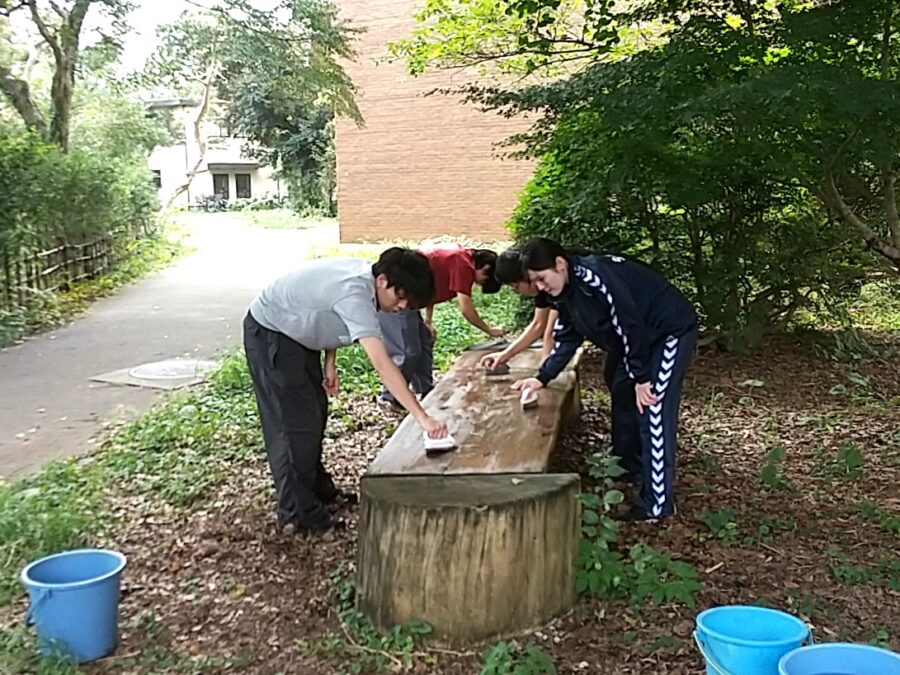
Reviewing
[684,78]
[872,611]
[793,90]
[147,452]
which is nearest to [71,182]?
[147,452]

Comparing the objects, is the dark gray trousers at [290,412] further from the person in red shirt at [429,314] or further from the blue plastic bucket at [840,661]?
the blue plastic bucket at [840,661]

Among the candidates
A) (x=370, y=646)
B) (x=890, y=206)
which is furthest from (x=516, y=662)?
(x=890, y=206)

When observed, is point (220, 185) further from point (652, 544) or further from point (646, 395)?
point (652, 544)

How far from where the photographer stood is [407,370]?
611cm

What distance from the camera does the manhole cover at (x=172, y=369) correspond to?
7.98 metres

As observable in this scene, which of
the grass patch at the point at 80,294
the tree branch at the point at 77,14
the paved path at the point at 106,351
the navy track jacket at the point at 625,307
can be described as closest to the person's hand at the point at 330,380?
the navy track jacket at the point at 625,307

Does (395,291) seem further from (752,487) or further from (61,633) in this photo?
(752,487)

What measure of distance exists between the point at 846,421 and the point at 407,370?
116 inches

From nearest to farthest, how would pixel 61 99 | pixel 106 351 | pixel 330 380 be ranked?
1. pixel 330 380
2. pixel 106 351
3. pixel 61 99

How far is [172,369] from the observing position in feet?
27.2

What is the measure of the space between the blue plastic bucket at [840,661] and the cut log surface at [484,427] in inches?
50.9

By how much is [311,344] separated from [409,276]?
0.66m

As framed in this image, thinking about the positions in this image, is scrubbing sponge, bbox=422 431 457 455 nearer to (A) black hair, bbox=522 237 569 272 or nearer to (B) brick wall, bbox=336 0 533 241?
(A) black hair, bbox=522 237 569 272

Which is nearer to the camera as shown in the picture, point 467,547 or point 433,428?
point 467,547
